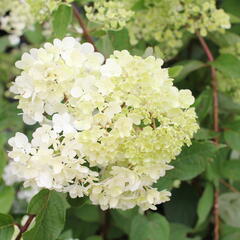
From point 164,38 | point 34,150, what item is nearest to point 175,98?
point 34,150

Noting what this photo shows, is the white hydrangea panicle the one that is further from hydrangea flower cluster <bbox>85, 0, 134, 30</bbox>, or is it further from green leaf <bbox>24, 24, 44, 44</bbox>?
green leaf <bbox>24, 24, 44, 44</bbox>

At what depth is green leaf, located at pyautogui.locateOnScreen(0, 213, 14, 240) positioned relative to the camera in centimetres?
106

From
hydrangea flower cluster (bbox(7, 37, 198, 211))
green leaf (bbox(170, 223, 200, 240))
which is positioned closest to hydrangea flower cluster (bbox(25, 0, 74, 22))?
hydrangea flower cluster (bbox(7, 37, 198, 211))

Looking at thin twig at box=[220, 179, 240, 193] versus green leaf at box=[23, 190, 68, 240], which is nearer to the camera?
green leaf at box=[23, 190, 68, 240]

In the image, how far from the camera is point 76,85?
36.0 inches

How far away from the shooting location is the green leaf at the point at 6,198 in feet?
4.61

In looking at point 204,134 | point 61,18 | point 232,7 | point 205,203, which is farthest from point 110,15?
point 232,7

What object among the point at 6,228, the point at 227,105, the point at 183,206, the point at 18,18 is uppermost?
the point at 18,18

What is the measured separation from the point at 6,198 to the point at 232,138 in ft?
1.99

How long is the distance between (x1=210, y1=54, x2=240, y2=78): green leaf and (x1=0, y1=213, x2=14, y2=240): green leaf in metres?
0.70

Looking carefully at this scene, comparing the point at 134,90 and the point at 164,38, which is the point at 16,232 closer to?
the point at 134,90

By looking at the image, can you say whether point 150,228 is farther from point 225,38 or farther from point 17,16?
point 17,16

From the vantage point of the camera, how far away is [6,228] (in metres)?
1.07

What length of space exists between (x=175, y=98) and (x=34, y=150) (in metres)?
0.25
